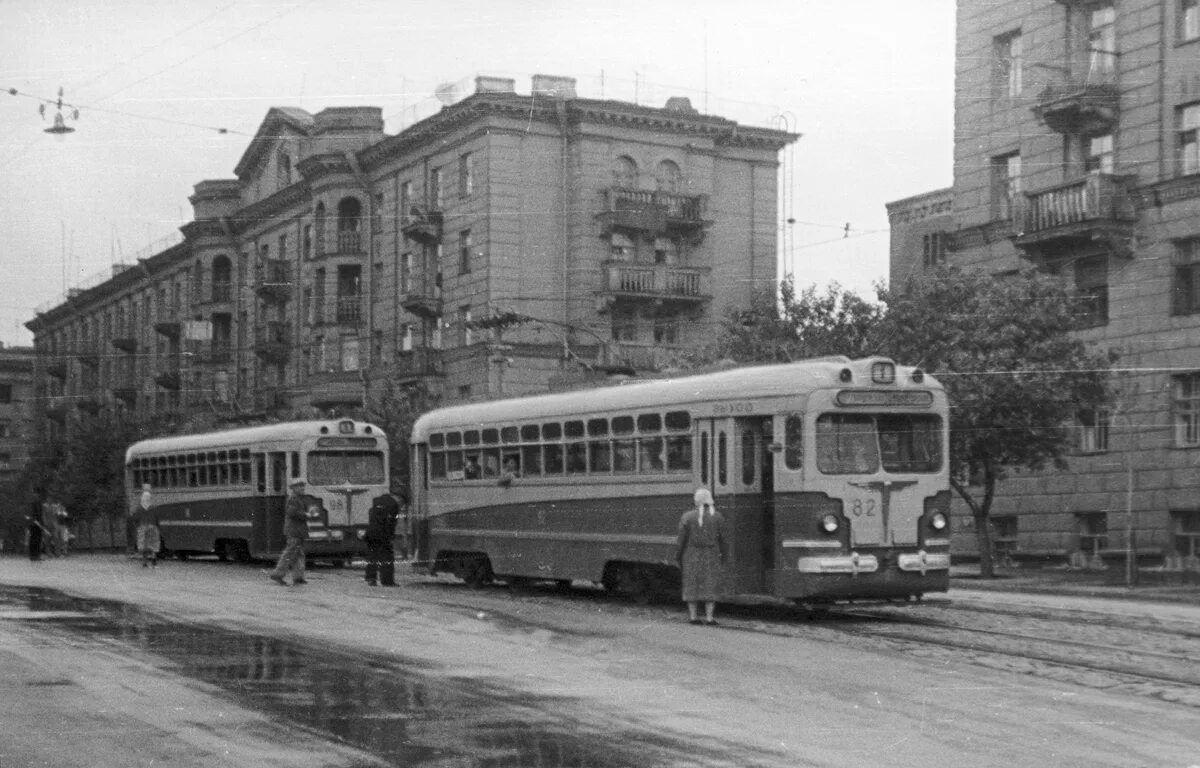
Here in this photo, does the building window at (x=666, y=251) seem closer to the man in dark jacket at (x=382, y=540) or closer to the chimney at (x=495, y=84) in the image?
the chimney at (x=495, y=84)

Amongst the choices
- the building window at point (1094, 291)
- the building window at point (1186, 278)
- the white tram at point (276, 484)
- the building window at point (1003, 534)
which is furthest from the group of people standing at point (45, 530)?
the building window at point (1186, 278)

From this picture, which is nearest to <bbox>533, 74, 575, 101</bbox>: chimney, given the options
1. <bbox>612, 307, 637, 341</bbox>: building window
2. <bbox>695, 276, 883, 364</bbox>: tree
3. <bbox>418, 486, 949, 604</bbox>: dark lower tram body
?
<bbox>612, 307, 637, 341</bbox>: building window

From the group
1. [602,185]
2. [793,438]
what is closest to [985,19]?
[602,185]

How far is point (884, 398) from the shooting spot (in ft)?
62.4

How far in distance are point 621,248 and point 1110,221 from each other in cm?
2259

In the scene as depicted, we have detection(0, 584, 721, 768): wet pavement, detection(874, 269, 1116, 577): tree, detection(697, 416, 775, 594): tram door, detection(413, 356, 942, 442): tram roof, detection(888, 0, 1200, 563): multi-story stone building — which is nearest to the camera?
detection(0, 584, 721, 768): wet pavement

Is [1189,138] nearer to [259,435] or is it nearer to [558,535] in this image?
[558,535]

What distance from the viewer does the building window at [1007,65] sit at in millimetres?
37000

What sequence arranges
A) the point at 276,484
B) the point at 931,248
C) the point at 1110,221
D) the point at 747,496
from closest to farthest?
the point at 747,496
the point at 1110,221
the point at 276,484
the point at 931,248

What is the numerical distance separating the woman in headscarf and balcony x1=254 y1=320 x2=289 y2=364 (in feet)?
165

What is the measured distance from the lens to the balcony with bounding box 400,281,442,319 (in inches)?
2154

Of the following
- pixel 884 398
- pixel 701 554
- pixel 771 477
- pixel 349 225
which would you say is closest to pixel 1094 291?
pixel 884 398

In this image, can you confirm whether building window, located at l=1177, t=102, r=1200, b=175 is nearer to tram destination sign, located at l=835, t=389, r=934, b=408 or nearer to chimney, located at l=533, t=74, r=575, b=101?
tram destination sign, located at l=835, t=389, r=934, b=408

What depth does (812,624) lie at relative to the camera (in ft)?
60.8
